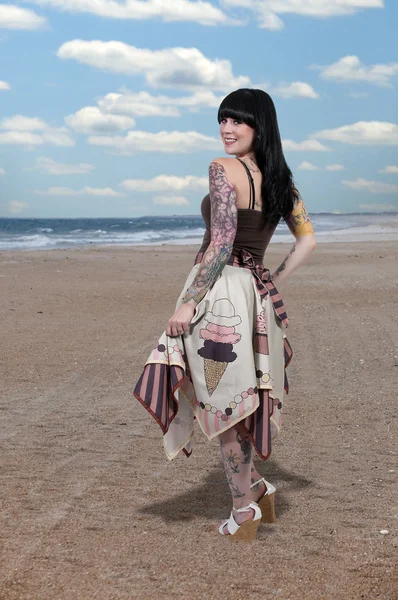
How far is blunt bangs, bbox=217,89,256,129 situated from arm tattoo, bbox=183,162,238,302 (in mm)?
260

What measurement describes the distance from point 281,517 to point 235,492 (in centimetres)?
54

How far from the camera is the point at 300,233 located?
12.3 feet

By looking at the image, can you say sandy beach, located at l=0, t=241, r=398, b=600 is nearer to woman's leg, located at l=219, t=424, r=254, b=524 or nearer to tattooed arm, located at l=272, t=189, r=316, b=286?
woman's leg, located at l=219, t=424, r=254, b=524

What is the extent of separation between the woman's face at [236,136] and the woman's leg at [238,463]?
4.14 ft

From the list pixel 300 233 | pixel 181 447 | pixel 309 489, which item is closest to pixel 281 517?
pixel 309 489

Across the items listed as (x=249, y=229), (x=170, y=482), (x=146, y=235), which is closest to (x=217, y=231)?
(x=249, y=229)

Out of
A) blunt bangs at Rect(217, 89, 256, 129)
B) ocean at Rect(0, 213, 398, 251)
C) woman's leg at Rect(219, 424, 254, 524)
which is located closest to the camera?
blunt bangs at Rect(217, 89, 256, 129)

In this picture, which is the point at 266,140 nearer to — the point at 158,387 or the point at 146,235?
the point at 158,387

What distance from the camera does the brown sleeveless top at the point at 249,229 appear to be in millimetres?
3561

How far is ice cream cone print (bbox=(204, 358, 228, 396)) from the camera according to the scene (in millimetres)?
3510

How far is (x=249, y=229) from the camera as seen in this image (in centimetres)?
359

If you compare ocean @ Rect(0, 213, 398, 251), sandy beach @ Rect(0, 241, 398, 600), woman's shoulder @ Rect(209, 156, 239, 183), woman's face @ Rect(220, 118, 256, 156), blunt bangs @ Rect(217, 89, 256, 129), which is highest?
blunt bangs @ Rect(217, 89, 256, 129)

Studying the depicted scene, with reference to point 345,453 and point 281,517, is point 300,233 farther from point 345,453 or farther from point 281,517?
point 345,453

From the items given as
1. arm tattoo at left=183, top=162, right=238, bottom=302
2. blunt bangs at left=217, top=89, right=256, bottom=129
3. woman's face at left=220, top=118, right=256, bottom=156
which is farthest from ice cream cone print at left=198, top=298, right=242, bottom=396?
blunt bangs at left=217, top=89, right=256, bottom=129
